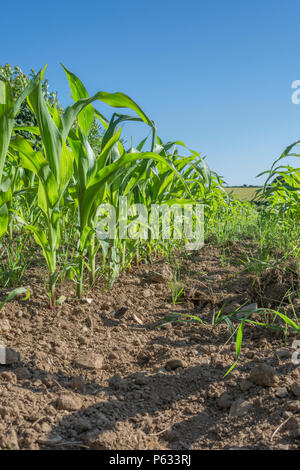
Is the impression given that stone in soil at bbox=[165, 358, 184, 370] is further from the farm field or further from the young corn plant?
the young corn plant

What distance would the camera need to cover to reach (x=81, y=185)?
4.55ft

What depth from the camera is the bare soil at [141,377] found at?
0.84 meters

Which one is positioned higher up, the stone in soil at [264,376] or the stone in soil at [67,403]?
the stone in soil at [264,376]

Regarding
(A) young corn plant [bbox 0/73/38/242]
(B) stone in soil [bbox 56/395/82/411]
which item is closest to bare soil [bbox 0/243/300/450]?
(B) stone in soil [bbox 56/395/82/411]

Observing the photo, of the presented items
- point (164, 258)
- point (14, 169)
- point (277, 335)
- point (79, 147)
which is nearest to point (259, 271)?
point (277, 335)

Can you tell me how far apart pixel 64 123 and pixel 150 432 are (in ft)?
3.25

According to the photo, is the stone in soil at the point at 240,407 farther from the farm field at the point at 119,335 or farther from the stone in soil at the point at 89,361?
the stone in soil at the point at 89,361

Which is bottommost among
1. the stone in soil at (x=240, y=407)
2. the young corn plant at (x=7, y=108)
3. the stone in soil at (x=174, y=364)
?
the stone in soil at (x=240, y=407)

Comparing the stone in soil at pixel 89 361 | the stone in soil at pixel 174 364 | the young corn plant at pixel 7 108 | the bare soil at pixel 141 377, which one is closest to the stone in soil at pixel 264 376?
the bare soil at pixel 141 377

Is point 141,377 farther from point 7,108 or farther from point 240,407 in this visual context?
point 7,108

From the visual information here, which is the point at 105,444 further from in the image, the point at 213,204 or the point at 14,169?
the point at 213,204

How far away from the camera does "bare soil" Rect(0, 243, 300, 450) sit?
836 millimetres

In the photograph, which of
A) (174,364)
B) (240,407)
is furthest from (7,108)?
(240,407)

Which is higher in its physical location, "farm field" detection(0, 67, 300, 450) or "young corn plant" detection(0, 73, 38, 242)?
"young corn plant" detection(0, 73, 38, 242)
